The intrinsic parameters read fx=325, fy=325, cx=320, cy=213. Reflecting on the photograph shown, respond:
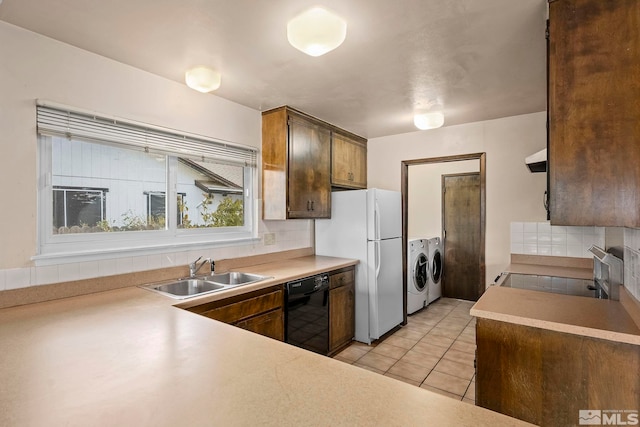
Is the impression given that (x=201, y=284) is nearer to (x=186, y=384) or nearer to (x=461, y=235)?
(x=186, y=384)

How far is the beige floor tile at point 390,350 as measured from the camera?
306cm

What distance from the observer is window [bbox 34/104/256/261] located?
1.94m

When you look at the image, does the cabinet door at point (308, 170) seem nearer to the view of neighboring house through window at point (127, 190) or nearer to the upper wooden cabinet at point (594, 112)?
the view of neighboring house through window at point (127, 190)

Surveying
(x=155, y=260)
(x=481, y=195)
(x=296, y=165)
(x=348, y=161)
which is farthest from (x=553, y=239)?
(x=155, y=260)

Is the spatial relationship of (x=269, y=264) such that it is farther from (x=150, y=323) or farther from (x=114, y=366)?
(x=114, y=366)

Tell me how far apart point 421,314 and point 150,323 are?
142 inches

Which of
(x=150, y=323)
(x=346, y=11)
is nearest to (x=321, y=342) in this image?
(x=150, y=323)

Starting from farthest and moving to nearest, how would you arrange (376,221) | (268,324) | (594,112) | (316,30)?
(376,221) → (268,324) → (316,30) → (594,112)

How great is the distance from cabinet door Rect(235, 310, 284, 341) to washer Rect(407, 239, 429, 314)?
2.18 meters

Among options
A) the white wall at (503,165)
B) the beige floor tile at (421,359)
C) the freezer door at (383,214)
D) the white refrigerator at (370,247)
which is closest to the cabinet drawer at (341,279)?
the white refrigerator at (370,247)

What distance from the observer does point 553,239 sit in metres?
3.00

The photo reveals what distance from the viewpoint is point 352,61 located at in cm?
213

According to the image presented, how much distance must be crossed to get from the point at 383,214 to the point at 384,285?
2.48ft

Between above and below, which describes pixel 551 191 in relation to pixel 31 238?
above
